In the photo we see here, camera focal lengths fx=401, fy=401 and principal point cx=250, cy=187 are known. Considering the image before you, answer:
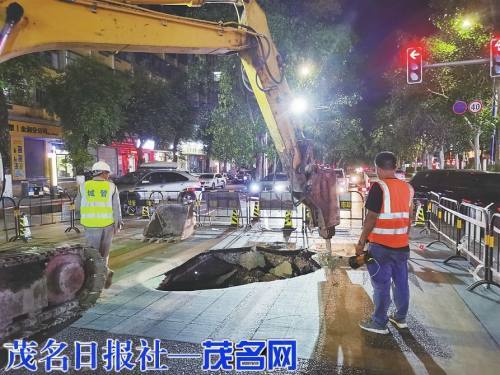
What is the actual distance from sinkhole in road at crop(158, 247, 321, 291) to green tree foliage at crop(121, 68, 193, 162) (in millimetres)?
23550

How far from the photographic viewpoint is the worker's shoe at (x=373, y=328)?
4.55m

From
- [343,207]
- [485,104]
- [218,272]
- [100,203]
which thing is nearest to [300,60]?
[485,104]

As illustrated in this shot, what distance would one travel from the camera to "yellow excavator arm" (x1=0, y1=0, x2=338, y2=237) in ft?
14.2

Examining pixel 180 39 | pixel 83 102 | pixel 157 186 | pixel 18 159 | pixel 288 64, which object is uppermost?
pixel 288 64

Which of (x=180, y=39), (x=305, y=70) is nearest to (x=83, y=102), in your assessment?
(x=305, y=70)

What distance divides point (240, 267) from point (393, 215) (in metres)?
5.01

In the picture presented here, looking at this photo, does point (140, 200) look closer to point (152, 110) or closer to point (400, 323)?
point (400, 323)

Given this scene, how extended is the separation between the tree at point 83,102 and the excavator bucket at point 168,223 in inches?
612

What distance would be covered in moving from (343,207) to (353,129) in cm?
1999

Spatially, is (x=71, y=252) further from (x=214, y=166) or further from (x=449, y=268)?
(x=214, y=166)

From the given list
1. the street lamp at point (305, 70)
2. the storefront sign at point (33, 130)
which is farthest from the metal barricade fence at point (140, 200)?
the storefront sign at point (33, 130)

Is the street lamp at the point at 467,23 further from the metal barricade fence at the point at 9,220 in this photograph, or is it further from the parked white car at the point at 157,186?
the metal barricade fence at the point at 9,220

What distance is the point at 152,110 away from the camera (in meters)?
32.0

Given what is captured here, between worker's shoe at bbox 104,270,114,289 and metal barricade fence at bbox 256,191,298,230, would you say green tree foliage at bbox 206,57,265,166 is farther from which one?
worker's shoe at bbox 104,270,114,289
